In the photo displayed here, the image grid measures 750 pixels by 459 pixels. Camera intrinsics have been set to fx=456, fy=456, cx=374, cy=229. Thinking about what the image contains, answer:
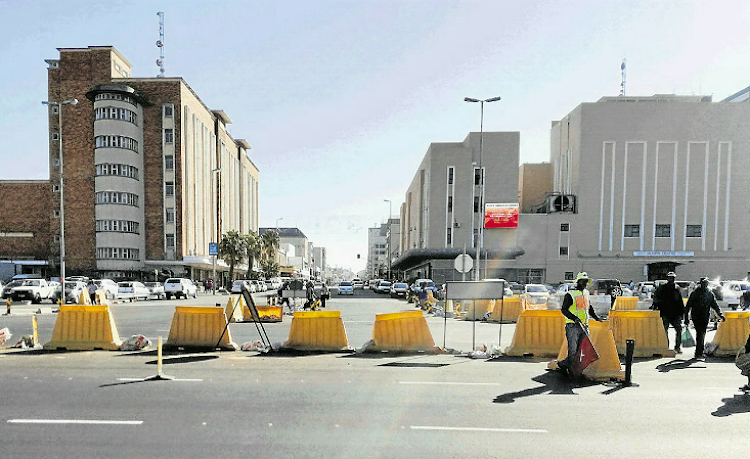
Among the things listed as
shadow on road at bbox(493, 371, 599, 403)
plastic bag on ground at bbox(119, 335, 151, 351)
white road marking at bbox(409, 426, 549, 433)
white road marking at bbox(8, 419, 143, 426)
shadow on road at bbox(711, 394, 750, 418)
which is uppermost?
white road marking at bbox(409, 426, 549, 433)

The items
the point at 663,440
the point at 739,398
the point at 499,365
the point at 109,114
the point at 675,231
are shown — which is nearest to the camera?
the point at 663,440

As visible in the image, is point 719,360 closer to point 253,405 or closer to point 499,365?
point 499,365

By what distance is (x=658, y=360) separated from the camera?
10.4m

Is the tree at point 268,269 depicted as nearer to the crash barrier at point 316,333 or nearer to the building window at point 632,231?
the building window at point 632,231

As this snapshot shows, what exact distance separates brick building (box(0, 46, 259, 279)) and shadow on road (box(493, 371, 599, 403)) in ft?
176

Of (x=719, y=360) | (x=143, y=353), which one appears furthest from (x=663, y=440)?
(x=143, y=353)

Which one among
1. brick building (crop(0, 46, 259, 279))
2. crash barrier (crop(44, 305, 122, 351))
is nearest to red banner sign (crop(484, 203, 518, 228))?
brick building (crop(0, 46, 259, 279))

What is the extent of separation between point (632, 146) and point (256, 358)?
203 ft

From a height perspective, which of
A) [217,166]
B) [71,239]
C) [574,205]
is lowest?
[71,239]

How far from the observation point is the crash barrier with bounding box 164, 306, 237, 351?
11047 mm

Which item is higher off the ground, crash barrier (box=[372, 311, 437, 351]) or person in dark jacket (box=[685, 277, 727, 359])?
person in dark jacket (box=[685, 277, 727, 359])

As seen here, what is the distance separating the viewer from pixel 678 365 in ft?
32.2

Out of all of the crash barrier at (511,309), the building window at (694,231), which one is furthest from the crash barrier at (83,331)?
the building window at (694,231)

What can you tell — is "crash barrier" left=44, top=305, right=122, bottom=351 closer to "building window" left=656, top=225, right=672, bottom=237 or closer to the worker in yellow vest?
the worker in yellow vest
